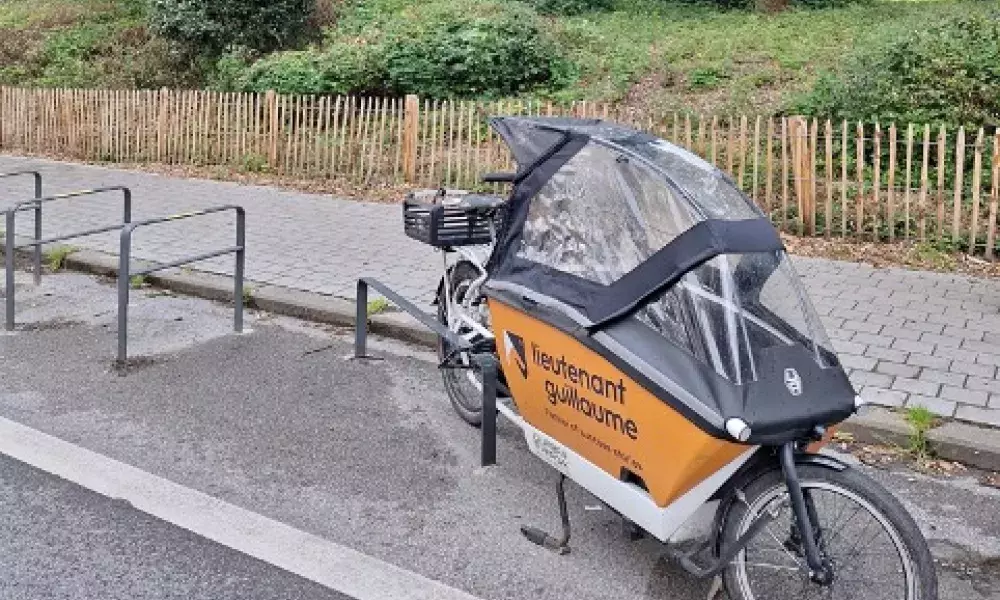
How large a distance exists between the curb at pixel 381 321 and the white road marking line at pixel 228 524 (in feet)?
7.69

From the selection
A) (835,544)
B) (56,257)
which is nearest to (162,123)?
(56,257)

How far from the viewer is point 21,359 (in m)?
6.01

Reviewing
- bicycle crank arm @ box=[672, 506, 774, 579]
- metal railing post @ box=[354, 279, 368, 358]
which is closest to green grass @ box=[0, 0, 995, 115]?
metal railing post @ box=[354, 279, 368, 358]

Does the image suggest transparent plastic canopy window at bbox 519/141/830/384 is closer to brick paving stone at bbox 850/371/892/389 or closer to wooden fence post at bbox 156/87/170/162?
brick paving stone at bbox 850/371/892/389

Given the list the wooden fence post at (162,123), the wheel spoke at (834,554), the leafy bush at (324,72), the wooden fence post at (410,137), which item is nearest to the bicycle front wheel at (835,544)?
the wheel spoke at (834,554)

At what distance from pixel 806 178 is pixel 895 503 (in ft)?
20.7

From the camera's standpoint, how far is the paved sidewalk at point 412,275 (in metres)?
5.55

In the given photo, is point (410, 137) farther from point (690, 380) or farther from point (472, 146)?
point (690, 380)

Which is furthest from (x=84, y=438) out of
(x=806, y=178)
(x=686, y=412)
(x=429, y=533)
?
(x=806, y=178)

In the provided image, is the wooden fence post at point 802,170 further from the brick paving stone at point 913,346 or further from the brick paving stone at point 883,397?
the brick paving stone at point 883,397

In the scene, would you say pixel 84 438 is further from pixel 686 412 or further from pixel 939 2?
pixel 939 2

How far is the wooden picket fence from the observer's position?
327 inches

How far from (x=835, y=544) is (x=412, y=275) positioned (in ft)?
16.9

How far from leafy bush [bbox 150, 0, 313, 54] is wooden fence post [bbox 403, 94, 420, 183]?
580 centimetres
